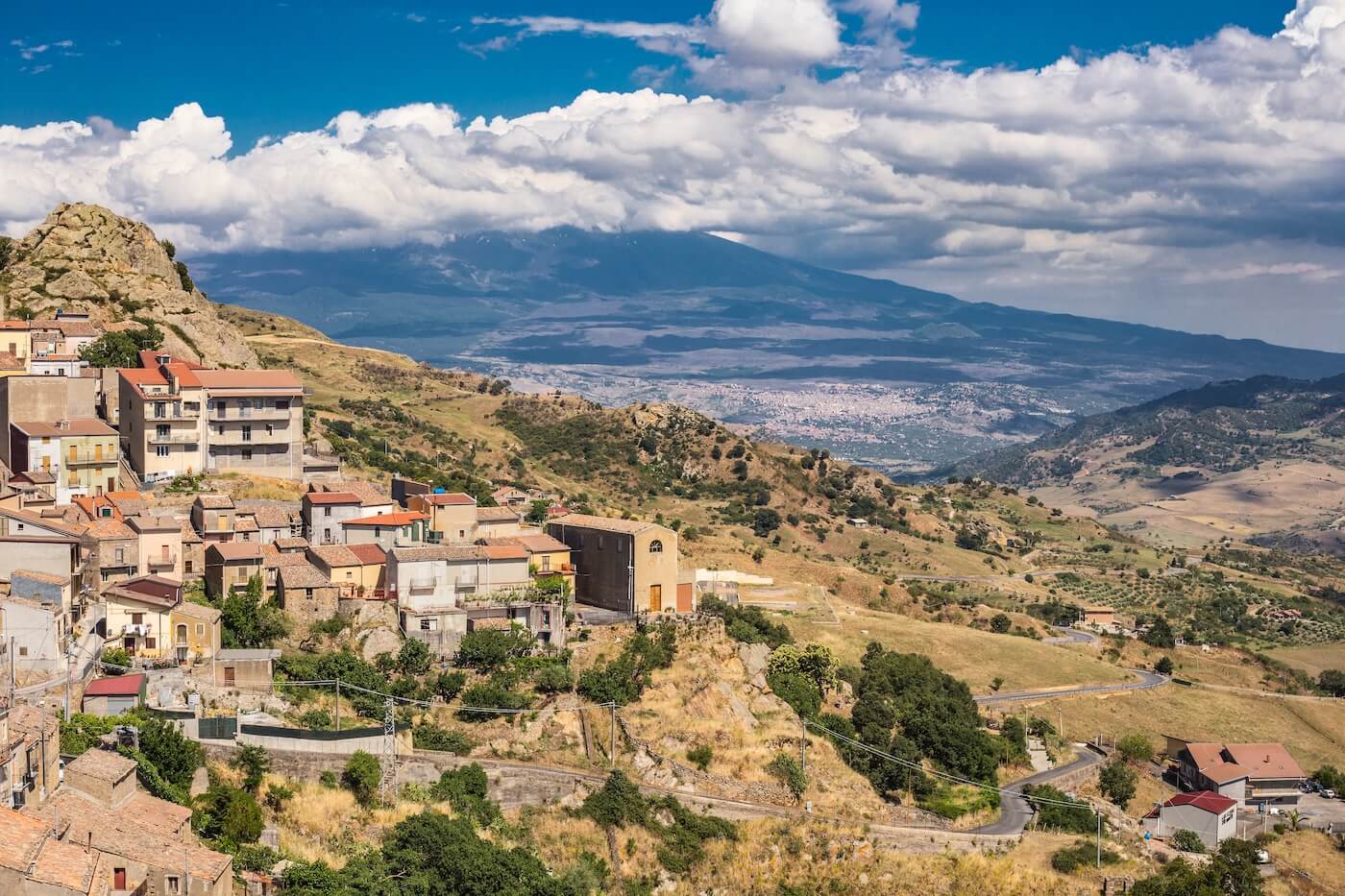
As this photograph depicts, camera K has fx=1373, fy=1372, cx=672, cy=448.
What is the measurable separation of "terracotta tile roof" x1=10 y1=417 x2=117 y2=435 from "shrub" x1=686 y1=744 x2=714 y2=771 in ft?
Answer: 90.1

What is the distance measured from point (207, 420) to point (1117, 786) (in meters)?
43.3

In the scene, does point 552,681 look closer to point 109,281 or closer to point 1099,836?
point 1099,836

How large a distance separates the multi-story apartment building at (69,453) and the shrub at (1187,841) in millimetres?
46013

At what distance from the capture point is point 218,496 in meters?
53.1

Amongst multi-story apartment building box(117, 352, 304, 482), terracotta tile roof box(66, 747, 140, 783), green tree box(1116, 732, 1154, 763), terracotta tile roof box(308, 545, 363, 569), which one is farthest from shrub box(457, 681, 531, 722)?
green tree box(1116, 732, 1154, 763)

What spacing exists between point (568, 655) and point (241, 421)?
20392 millimetres

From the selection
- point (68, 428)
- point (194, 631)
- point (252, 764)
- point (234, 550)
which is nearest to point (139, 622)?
point (194, 631)

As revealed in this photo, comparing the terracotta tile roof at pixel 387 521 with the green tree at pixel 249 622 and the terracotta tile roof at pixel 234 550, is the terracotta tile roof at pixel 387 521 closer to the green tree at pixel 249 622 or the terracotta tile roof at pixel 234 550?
the terracotta tile roof at pixel 234 550

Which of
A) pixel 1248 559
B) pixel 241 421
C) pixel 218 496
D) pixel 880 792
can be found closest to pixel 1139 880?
pixel 880 792

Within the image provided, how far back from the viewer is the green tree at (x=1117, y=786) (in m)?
61.2

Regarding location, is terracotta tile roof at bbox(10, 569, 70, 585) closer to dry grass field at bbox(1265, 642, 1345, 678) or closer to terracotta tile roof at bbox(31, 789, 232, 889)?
terracotta tile roof at bbox(31, 789, 232, 889)

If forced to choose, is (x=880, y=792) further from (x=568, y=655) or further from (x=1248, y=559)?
(x=1248, y=559)

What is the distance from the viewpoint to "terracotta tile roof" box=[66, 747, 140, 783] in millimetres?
31625

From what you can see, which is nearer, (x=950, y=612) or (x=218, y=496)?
(x=218, y=496)
